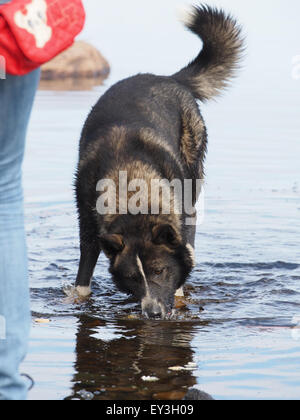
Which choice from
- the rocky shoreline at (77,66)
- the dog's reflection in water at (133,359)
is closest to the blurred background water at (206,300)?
the dog's reflection in water at (133,359)

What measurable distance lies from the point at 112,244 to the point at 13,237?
2.46 meters

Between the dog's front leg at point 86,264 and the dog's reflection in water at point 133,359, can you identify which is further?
the dog's front leg at point 86,264

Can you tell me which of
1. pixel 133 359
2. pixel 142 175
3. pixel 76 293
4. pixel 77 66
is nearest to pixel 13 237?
pixel 133 359

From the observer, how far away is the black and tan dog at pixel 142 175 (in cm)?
584

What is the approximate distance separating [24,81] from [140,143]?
297cm

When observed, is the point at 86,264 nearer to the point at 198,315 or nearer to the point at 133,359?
the point at 198,315

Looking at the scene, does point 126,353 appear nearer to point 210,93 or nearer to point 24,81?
point 24,81

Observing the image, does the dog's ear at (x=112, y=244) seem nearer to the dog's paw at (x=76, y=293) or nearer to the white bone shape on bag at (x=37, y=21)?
the dog's paw at (x=76, y=293)

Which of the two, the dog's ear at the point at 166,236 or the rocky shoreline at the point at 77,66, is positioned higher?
the rocky shoreline at the point at 77,66

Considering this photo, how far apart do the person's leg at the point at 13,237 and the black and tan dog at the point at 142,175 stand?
2.36 meters

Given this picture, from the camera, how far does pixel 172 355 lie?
4938 millimetres

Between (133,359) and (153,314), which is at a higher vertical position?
(153,314)

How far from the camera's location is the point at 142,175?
5.95 m
